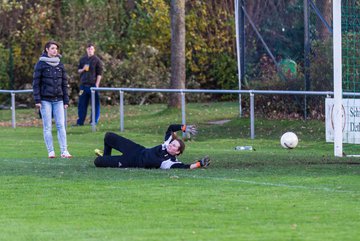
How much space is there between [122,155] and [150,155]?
0.55m

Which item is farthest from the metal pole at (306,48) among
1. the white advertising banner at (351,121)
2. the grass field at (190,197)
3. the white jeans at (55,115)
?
the white jeans at (55,115)

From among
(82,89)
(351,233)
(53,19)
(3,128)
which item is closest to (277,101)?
(82,89)

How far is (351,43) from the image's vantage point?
801 inches

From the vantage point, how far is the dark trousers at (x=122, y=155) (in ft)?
53.4

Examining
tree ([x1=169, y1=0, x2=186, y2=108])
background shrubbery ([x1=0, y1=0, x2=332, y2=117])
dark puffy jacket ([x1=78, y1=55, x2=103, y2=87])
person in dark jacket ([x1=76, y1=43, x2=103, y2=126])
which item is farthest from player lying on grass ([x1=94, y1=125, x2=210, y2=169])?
background shrubbery ([x1=0, y1=0, x2=332, y2=117])

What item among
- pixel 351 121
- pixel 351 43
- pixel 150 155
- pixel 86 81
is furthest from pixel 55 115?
pixel 86 81

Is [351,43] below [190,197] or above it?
above

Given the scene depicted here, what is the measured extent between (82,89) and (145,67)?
850cm

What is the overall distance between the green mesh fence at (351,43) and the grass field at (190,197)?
1327 millimetres

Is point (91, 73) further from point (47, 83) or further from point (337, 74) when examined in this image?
point (337, 74)

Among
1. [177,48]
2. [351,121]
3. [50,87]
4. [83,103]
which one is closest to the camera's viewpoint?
[50,87]

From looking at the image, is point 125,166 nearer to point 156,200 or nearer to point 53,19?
point 156,200

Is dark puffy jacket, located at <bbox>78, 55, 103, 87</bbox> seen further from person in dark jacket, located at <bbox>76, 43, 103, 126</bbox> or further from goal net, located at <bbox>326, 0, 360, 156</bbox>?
goal net, located at <bbox>326, 0, 360, 156</bbox>

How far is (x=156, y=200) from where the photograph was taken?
41.1 ft
